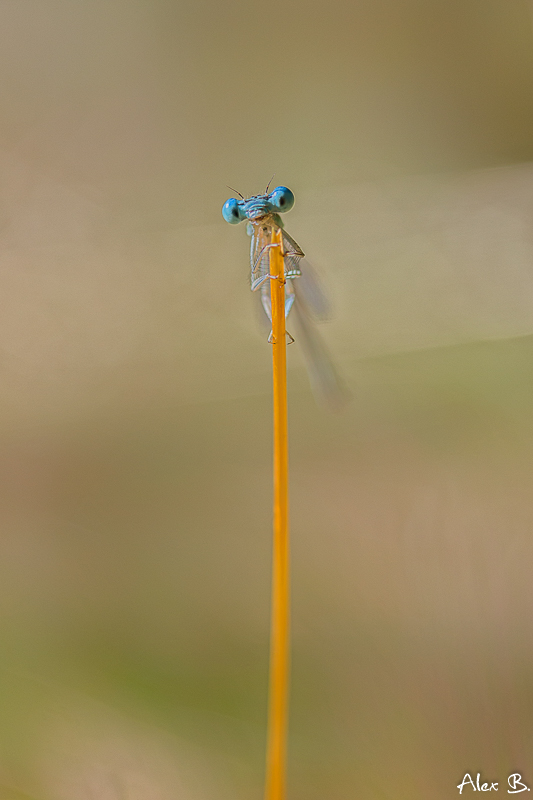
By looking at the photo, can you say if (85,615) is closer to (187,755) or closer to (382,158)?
(187,755)

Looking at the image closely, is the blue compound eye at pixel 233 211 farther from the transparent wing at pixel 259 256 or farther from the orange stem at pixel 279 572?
the orange stem at pixel 279 572

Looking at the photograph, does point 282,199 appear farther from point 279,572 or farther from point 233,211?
point 279,572

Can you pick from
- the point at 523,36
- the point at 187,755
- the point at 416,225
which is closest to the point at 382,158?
the point at 416,225
